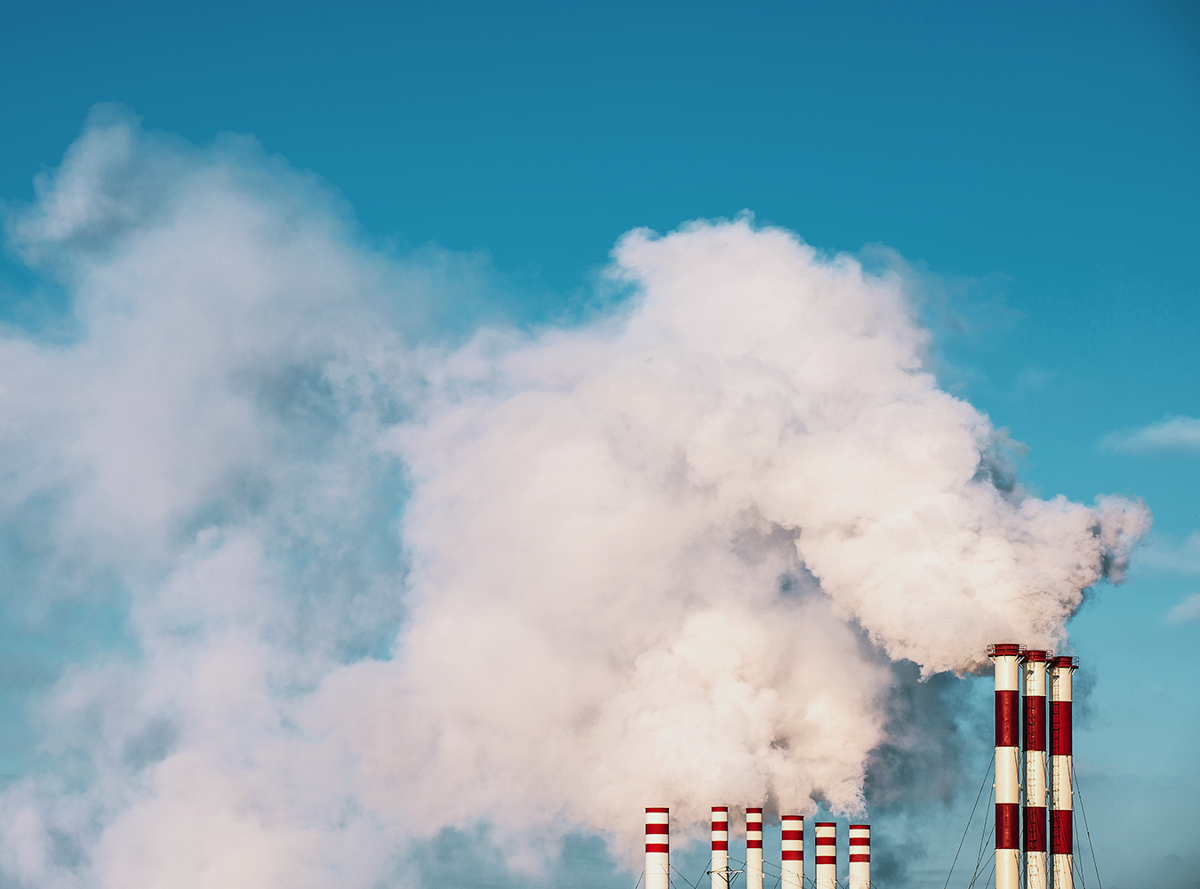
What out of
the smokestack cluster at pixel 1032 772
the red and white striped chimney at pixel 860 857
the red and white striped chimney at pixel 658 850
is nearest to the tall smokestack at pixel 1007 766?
the smokestack cluster at pixel 1032 772

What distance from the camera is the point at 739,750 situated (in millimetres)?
57188

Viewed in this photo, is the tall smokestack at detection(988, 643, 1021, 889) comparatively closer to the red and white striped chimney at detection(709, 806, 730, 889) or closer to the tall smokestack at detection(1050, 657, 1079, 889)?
the tall smokestack at detection(1050, 657, 1079, 889)

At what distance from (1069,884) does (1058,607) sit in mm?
9343

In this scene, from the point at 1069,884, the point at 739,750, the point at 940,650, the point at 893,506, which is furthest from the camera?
the point at 739,750

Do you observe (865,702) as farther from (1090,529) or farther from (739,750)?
(1090,529)

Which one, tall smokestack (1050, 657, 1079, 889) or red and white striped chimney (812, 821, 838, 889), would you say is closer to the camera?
tall smokestack (1050, 657, 1079, 889)

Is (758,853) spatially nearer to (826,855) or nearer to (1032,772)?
(826,855)

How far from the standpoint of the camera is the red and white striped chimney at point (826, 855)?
5609cm

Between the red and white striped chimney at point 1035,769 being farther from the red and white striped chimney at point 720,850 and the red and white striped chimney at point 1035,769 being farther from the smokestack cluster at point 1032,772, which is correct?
the red and white striped chimney at point 720,850

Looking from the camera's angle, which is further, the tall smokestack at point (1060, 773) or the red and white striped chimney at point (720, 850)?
the red and white striped chimney at point (720, 850)

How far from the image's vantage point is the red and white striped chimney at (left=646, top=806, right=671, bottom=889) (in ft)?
185

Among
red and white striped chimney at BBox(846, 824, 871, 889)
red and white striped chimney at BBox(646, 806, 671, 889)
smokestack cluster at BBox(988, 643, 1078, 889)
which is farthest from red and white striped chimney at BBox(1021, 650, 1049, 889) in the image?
red and white striped chimney at BBox(646, 806, 671, 889)

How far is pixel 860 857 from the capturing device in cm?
5628

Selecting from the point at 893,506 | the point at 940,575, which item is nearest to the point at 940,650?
the point at 940,575
